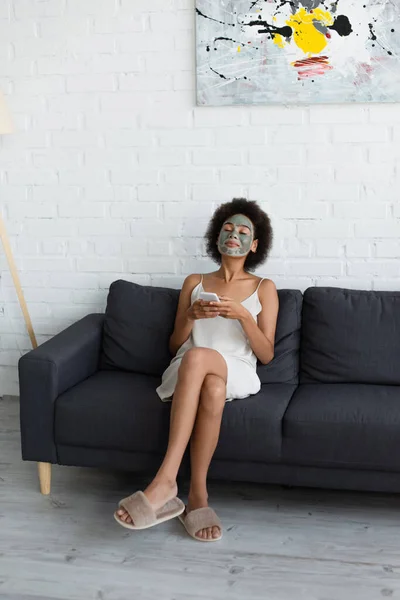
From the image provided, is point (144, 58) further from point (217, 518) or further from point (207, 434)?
point (217, 518)

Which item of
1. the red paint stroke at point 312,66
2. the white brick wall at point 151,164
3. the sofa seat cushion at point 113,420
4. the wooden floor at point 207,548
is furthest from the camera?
the white brick wall at point 151,164

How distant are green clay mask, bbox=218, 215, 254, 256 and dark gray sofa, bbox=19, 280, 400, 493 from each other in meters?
0.28

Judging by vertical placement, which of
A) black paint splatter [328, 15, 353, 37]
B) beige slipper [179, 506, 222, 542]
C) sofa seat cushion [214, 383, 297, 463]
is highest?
black paint splatter [328, 15, 353, 37]

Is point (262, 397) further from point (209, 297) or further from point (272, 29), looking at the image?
point (272, 29)

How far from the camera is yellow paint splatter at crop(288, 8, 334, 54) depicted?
3225 millimetres

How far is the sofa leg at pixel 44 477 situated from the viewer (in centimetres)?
295

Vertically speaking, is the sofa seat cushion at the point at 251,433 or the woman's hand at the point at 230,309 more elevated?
the woman's hand at the point at 230,309

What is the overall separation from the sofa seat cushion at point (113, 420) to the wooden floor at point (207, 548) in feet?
0.81

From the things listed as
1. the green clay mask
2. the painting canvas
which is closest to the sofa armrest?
the green clay mask

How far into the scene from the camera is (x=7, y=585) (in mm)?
2344

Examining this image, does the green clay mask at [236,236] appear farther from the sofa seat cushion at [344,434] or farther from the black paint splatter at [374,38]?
the black paint splatter at [374,38]

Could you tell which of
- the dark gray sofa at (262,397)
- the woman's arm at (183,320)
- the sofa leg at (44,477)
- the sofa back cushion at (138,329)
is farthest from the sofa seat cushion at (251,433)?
the sofa leg at (44,477)

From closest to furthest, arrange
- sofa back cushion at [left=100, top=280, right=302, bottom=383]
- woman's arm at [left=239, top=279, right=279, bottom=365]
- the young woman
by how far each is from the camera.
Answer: the young woman
woman's arm at [left=239, top=279, right=279, bottom=365]
sofa back cushion at [left=100, top=280, right=302, bottom=383]

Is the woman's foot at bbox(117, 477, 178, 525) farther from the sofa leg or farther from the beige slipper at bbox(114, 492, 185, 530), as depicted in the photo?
the sofa leg
